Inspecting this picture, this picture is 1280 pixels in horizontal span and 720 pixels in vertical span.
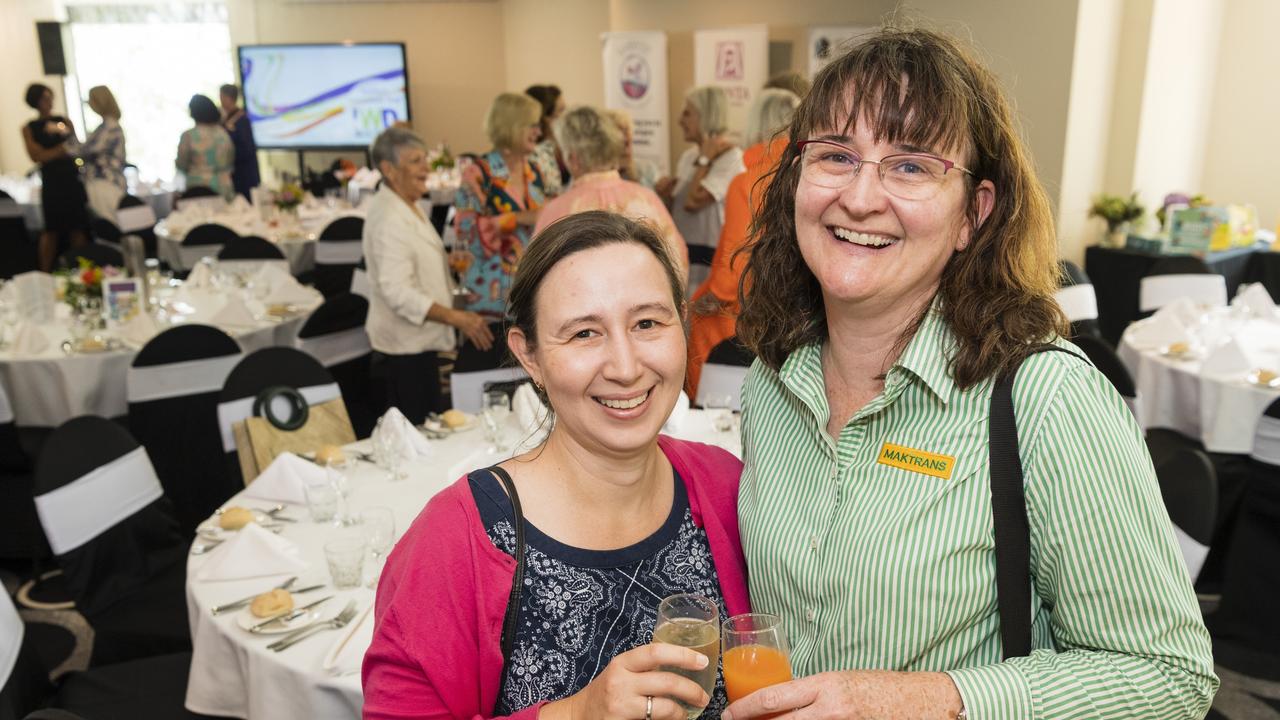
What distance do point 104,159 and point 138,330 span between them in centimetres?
657

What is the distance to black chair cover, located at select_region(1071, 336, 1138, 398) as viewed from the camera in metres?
3.64

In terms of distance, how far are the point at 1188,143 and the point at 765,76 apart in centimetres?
371

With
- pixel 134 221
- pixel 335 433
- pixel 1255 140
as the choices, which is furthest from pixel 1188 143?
pixel 134 221

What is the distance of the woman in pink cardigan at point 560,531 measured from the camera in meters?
1.34

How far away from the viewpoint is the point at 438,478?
303 centimetres

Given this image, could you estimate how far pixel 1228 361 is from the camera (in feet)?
13.9

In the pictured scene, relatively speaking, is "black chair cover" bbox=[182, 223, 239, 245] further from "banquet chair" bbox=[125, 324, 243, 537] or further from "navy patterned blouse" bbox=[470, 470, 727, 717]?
"navy patterned blouse" bbox=[470, 470, 727, 717]

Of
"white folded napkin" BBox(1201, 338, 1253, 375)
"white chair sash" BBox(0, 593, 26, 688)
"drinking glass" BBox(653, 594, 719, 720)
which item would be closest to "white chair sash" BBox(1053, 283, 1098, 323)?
"white folded napkin" BBox(1201, 338, 1253, 375)

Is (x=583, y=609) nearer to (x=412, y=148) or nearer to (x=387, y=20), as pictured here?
(x=412, y=148)

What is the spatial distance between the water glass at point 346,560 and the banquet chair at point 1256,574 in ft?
9.31

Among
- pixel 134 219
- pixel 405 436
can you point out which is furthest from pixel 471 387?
pixel 134 219

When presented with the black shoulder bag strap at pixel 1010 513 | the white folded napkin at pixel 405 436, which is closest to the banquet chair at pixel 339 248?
the white folded napkin at pixel 405 436

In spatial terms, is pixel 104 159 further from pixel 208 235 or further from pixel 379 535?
pixel 379 535

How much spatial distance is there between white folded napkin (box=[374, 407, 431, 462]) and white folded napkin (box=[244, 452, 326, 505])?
297 mm
